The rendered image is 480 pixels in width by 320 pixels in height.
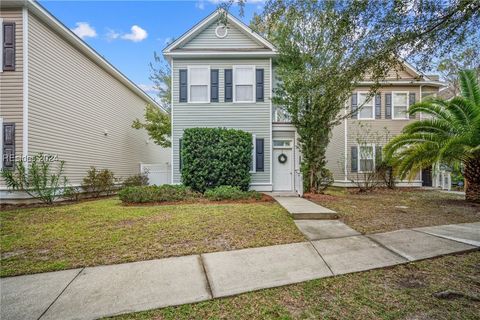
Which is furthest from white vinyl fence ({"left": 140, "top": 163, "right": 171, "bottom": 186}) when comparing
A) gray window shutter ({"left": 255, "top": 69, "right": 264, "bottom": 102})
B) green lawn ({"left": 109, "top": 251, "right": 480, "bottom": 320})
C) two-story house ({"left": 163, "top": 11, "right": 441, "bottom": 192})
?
green lawn ({"left": 109, "top": 251, "right": 480, "bottom": 320})

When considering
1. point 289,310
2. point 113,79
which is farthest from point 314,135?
point 113,79

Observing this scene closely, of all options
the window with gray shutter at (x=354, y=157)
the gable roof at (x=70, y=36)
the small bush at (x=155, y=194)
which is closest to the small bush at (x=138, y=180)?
the small bush at (x=155, y=194)

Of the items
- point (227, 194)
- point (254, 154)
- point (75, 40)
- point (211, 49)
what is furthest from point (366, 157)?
point (75, 40)

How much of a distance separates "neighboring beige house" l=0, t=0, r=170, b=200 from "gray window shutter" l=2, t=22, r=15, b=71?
0.06ft

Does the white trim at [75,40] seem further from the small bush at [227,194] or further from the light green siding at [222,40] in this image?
the small bush at [227,194]

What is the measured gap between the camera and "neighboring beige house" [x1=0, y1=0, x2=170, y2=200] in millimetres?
8711

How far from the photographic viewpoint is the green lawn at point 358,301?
2.50 metres

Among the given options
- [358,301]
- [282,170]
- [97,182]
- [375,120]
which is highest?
[375,120]

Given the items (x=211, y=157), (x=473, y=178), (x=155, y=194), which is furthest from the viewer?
(x=211, y=157)

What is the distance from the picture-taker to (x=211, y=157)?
10078 mm

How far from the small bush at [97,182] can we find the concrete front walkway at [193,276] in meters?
8.95

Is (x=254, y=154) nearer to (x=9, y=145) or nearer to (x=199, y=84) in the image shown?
(x=199, y=84)

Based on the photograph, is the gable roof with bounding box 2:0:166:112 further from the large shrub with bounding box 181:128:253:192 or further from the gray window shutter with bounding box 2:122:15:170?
the large shrub with bounding box 181:128:253:192

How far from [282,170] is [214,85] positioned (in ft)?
16.4
